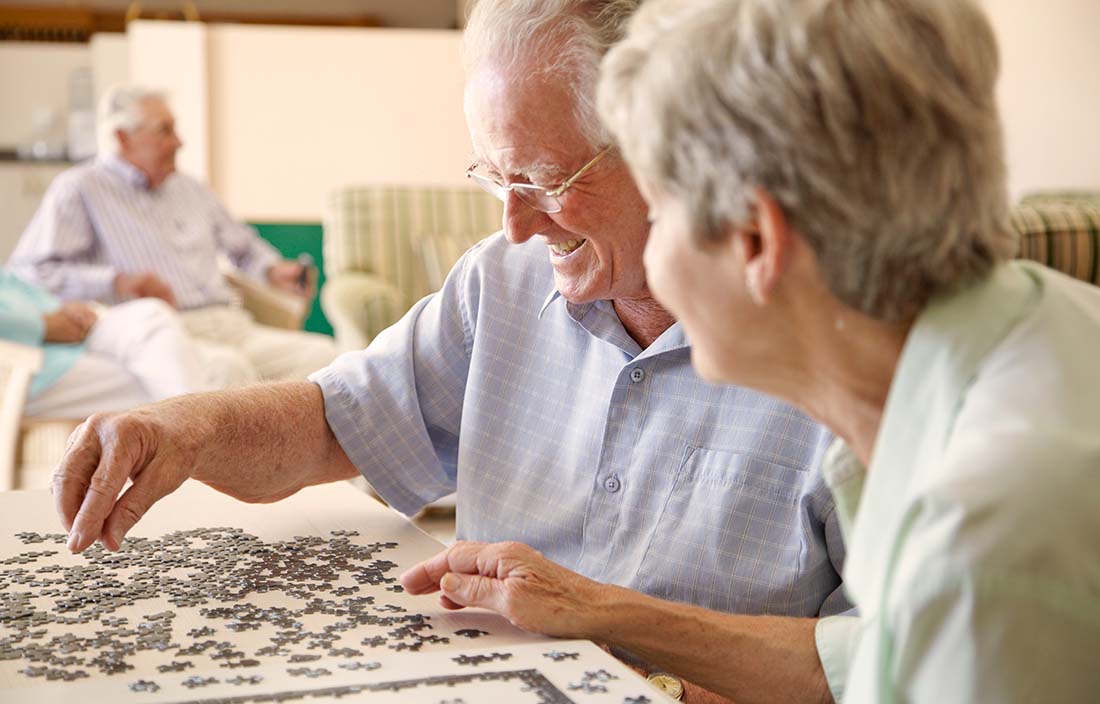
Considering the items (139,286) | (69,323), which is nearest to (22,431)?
(69,323)

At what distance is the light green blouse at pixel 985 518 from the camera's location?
2.49 feet

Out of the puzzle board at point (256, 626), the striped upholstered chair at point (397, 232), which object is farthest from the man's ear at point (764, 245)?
the striped upholstered chair at point (397, 232)

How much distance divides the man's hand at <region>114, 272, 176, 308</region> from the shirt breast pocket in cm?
407

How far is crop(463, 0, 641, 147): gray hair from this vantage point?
1665mm

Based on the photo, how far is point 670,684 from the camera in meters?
1.45

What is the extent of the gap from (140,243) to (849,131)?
5223 millimetres

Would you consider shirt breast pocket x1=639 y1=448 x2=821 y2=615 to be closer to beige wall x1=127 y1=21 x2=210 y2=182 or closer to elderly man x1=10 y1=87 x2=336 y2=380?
elderly man x1=10 y1=87 x2=336 y2=380

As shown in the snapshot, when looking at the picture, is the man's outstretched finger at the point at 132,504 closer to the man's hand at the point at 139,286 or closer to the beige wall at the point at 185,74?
the man's hand at the point at 139,286

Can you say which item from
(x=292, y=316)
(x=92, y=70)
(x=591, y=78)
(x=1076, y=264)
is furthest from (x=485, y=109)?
(x=92, y=70)

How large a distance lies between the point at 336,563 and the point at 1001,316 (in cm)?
97

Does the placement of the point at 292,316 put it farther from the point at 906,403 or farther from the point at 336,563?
the point at 906,403

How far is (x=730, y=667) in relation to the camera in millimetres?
1425

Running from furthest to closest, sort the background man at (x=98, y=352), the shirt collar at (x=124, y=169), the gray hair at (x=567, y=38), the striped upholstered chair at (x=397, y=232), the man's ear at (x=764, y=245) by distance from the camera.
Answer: the shirt collar at (x=124, y=169), the striped upholstered chair at (x=397, y=232), the background man at (x=98, y=352), the gray hair at (x=567, y=38), the man's ear at (x=764, y=245)

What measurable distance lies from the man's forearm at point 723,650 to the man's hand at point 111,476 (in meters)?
0.61
